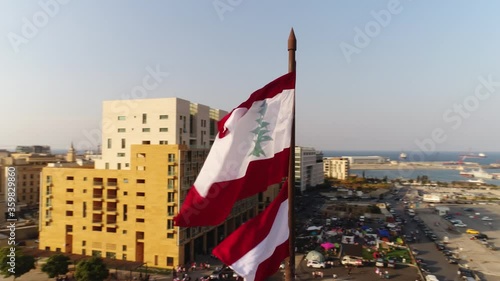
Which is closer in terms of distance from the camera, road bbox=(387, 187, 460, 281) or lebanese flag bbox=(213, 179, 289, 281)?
lebanese flag bbox=(213, 179, 289, 281)

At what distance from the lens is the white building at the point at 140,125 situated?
142 feet

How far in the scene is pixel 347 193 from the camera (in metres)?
A: 106

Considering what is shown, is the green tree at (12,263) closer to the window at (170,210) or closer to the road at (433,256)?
the window at (170,210)

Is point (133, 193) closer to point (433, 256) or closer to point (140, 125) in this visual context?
point (140, 125)

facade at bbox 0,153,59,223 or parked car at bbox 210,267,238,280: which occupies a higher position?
facade at bbox 0,153,59,223

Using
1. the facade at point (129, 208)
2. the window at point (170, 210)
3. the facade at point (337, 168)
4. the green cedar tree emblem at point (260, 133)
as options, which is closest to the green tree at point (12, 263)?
the facade at point (129, 208)

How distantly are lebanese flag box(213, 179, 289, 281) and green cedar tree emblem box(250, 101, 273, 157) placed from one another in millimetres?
1111

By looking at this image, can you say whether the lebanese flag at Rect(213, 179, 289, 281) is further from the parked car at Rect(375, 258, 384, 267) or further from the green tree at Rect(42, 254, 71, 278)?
the parked car at Rect(375, 258, 384, 267)

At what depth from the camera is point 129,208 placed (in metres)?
40.0

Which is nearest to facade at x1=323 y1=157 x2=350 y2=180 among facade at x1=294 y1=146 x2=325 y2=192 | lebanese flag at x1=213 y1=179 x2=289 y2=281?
facade at x1=294 y1=146 x2=325 y2=192

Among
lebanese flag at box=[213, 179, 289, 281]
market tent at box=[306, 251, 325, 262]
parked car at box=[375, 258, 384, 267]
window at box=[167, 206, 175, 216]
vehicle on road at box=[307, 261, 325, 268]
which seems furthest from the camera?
market tent at box=[306, 251, 325, 262]

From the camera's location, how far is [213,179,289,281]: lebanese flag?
26.6 ft

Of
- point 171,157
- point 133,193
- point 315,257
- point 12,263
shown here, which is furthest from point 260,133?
point 315,257

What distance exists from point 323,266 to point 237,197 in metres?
35.1
